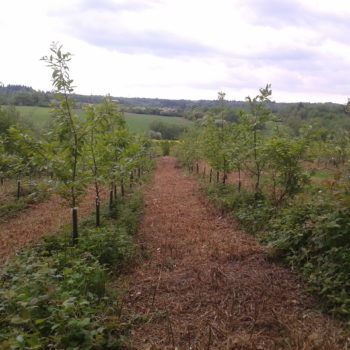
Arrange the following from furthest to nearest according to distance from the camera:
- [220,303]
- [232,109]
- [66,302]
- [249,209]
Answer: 1. [232,109]
2. [249,209]
3. [220,303]
4. [66,302]

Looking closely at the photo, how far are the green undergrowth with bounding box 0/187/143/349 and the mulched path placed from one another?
1.19ft

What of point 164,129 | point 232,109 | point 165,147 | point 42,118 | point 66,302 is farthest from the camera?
point 164,129

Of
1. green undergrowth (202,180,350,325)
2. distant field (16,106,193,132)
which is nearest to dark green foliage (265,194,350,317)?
green undergrowth (202,180,350,325)

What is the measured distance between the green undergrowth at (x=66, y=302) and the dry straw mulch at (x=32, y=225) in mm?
1690

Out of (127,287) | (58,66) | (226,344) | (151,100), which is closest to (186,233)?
(127,287)

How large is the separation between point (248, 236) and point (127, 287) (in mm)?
3777

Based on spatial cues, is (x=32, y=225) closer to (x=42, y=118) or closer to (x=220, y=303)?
(x=220, y=303)

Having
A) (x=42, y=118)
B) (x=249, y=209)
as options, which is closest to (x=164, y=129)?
(x=42, y=118)

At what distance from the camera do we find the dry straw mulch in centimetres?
746

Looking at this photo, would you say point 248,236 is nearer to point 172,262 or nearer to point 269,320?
point 172,262

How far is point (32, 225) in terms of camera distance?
955 cm

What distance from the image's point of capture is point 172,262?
222 inches

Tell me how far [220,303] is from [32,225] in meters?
8.18

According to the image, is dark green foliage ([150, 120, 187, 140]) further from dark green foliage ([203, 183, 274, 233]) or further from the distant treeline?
dark green foliage ([203, 183, 274, 233])
